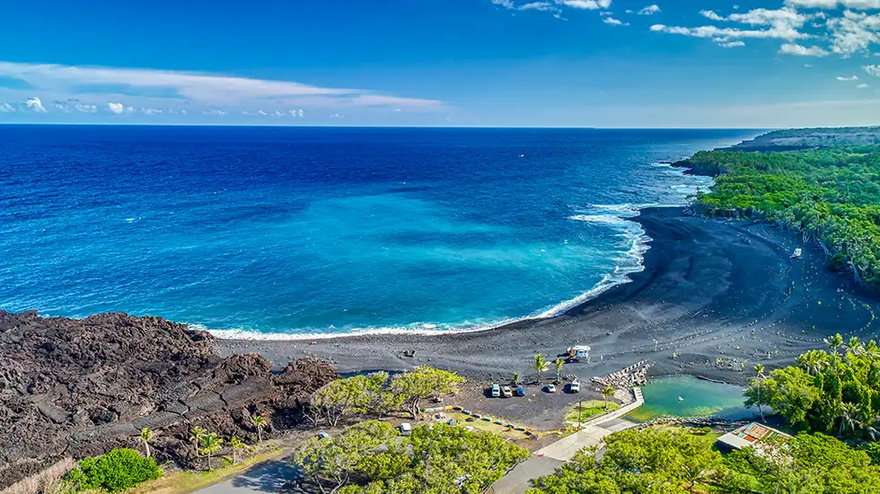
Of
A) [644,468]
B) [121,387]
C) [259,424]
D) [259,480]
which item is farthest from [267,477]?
[644,468]

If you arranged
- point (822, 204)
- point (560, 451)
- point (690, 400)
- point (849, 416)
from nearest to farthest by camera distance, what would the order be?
1. point (849, 416)
2. point (560, 451)
3. point (690, 400)
4. point (822, 204)

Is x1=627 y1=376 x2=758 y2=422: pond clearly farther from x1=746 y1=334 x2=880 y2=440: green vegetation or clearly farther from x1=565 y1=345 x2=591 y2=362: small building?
x1=565 y1=345 x2=591 y2=362: small building

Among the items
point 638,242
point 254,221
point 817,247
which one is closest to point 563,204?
point 638,242

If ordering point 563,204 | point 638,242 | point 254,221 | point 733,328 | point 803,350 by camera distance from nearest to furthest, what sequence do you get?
point 803,350 < point 733,328 < point 638,242 < point 254,221 < point 563,204

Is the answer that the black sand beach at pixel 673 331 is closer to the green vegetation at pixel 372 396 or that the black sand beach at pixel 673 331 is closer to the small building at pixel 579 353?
the small building at pixel 579 353

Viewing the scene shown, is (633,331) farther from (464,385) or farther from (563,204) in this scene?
(563,204)

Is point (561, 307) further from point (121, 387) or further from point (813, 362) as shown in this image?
point (121, 387)
